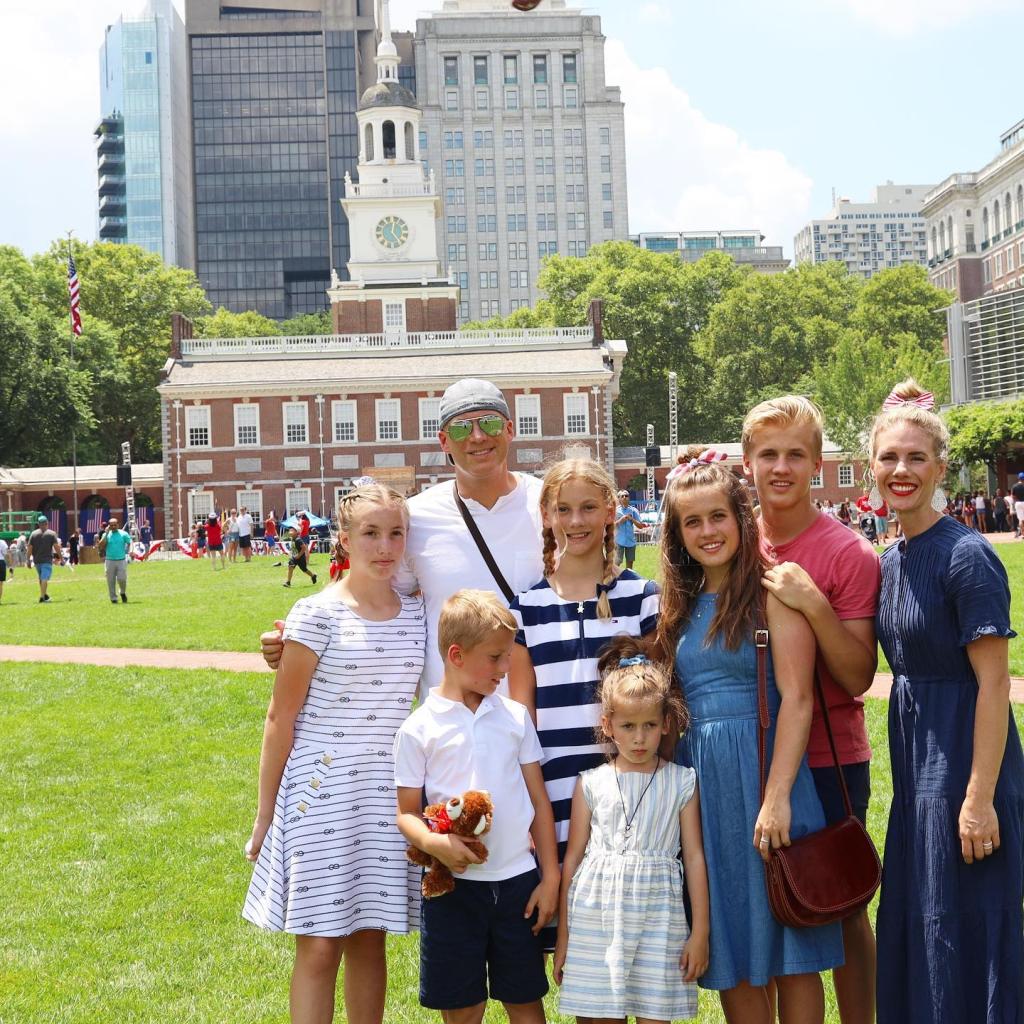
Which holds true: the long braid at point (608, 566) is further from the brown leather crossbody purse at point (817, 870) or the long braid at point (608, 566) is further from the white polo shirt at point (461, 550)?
the brown leather crossbody purse at point (817, 870)

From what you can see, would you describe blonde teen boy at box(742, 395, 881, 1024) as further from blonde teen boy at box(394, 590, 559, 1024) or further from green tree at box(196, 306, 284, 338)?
green tree at box(196, 306, 284, 338)

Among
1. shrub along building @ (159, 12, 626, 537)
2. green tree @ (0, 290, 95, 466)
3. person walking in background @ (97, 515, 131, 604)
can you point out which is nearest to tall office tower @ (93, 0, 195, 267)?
green tree @ (0, 290, 95, 466)

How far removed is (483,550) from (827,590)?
113cm

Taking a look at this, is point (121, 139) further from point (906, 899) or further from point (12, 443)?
point (906, 899)

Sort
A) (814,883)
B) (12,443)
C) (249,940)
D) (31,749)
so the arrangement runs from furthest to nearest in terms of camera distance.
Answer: (12,443) < (31,749) < (249,940) < (814,883)

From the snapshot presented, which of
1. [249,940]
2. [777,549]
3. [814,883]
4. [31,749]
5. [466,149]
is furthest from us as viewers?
[466,149]

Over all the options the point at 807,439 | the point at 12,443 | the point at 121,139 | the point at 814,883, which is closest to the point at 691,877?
the point at 814,883

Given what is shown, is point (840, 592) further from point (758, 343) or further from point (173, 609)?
point (758, 343)

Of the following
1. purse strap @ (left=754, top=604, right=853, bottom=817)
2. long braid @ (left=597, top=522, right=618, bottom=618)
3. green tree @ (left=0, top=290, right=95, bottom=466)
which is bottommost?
purse strap @ (left=754, top=604, right=853, bottom=817)

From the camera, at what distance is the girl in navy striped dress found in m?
3.62

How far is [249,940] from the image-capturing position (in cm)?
534

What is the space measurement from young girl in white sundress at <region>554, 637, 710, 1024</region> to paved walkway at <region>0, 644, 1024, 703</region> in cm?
909

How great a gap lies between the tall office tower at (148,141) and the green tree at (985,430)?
9269 cm

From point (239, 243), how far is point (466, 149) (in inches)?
986
